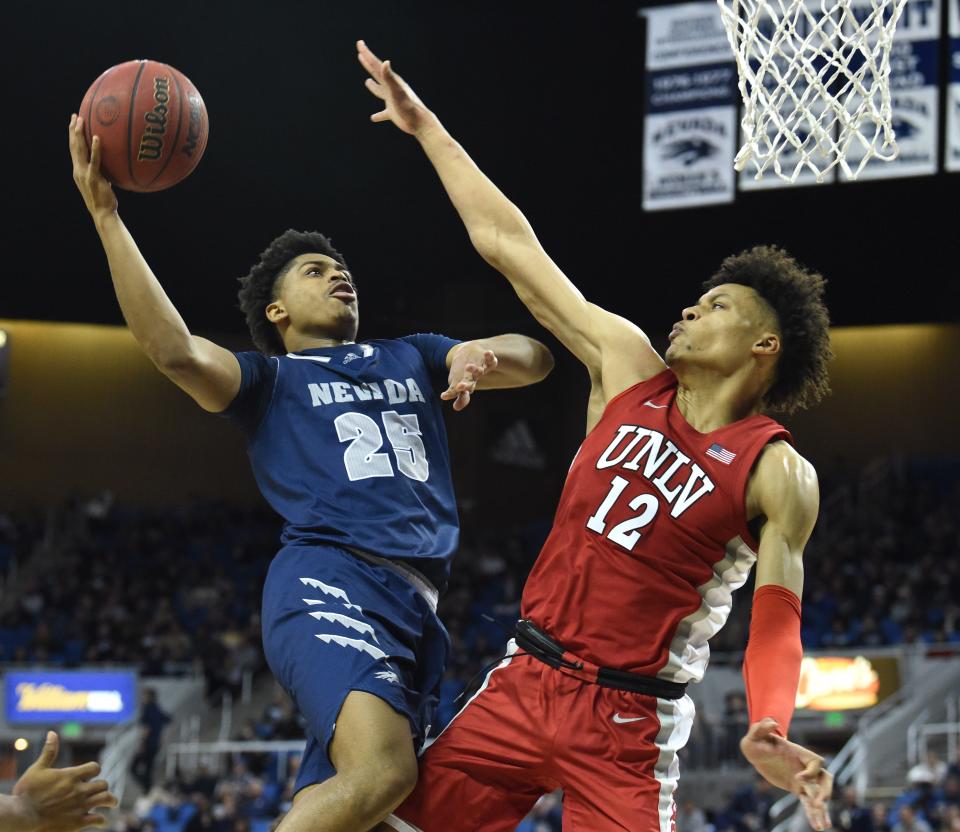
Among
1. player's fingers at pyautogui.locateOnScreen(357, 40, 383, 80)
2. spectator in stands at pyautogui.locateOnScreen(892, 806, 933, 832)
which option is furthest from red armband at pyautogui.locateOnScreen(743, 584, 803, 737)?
spectator in stands at pyautogui.locateOnScreen(892, 806, 933, 832)

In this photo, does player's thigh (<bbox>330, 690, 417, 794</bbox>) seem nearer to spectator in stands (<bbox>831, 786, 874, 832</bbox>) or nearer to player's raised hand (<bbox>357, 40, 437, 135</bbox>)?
player's raised hand (<bbox>357, 40, 437, 135</bbox>)

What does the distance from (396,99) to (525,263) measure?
669 mm

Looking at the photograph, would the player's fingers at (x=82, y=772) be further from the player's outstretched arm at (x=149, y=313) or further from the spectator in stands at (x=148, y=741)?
the spectator in stands at (x=148, y=741)

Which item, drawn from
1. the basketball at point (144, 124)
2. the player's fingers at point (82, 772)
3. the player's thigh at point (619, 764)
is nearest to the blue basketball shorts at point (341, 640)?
the player's thigh at point (619, 764)

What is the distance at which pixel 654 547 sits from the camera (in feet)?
11.8

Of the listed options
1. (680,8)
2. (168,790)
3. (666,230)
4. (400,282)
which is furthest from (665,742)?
(400,282)

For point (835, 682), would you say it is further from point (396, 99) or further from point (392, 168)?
point (396, 99)

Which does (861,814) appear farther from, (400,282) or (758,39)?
(400,282)

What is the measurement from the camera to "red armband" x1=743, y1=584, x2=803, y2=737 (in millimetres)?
3223

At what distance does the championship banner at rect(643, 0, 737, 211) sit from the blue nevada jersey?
37.4ft

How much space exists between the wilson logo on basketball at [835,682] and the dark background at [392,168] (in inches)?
235

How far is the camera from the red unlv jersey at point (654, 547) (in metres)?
3.57

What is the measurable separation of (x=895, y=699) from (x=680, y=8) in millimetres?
7818

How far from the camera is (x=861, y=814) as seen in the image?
1155cm
